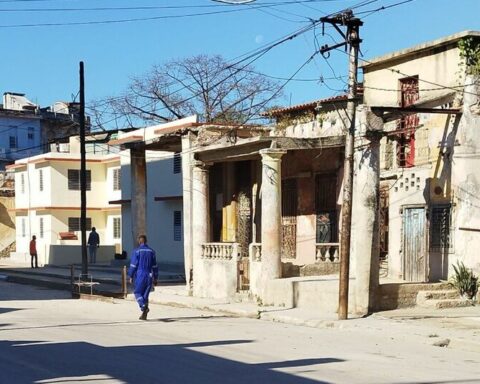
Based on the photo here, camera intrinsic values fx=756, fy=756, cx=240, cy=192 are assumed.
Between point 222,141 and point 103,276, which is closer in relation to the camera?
point 222,141


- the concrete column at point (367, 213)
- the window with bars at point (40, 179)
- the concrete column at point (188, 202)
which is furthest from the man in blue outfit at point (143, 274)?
the window with bars at point (40, 179)

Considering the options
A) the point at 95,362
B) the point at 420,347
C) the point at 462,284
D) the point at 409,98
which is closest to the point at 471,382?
the point at 420,347

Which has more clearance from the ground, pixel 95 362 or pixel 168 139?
pixel 168 139

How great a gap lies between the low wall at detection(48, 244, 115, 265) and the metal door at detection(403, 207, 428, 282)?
25.1 meters

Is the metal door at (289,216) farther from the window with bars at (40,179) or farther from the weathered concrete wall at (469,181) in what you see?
the window with bars at (40,179)

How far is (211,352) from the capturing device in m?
10.9

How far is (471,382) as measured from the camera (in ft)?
28.8

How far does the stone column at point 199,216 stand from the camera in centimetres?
2158

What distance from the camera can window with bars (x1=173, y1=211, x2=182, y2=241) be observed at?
33.2 m

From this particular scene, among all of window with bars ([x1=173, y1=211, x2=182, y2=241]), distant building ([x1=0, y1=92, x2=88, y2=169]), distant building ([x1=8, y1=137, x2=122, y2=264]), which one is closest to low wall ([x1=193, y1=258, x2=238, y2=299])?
window with bars ([x1=173, y1=211, x2=182, y2=241])

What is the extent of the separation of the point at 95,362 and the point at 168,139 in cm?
1432

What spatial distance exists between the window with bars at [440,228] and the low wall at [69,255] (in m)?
26.1

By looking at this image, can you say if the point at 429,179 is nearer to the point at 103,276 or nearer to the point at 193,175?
the point at 193,175

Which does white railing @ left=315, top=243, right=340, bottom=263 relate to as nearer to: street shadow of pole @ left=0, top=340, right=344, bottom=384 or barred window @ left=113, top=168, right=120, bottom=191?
street shadow of pole @ left=0, top=340, right=344, bottom=384
